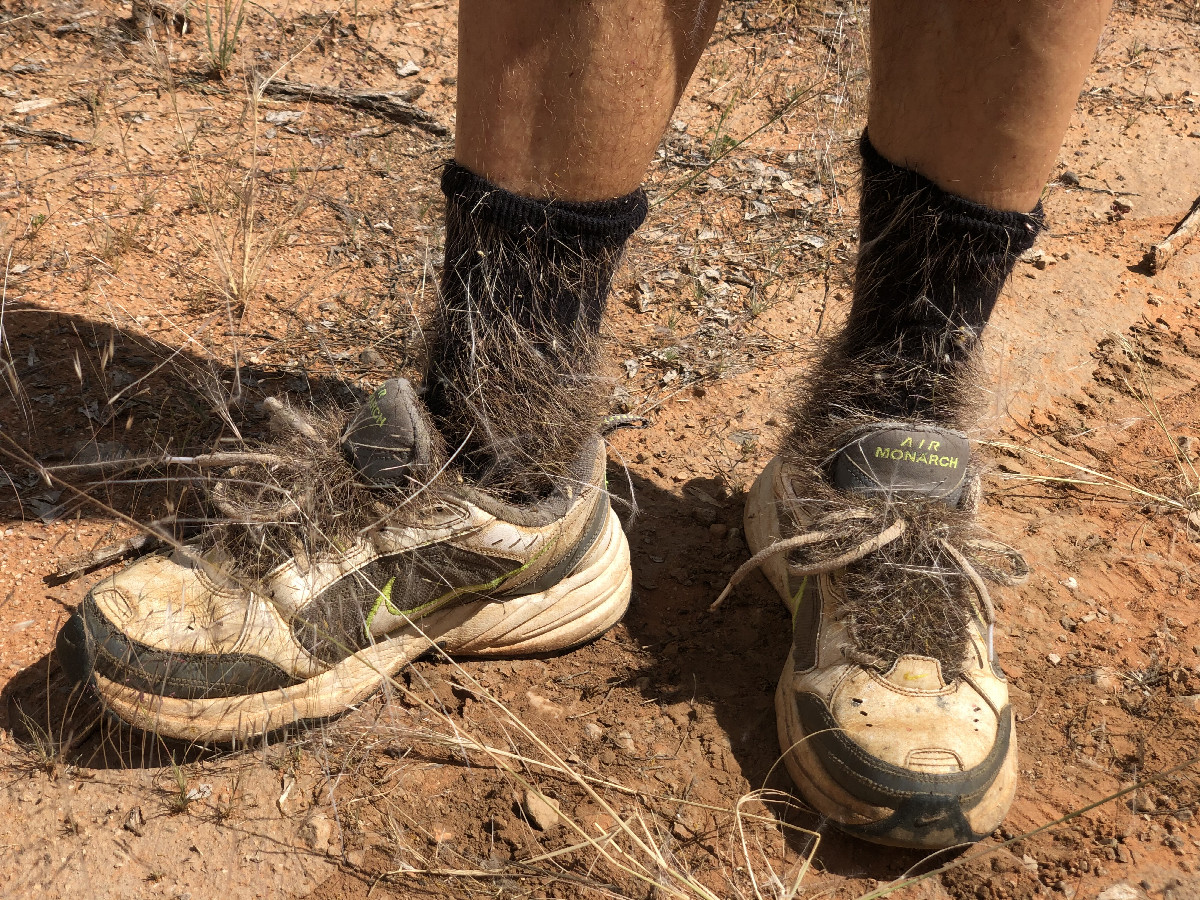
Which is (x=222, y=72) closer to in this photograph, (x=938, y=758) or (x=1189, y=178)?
(x=938, y=758)

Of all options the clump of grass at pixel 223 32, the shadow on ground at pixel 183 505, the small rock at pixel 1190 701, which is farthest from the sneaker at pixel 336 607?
the clump of grass at pixel 223 32

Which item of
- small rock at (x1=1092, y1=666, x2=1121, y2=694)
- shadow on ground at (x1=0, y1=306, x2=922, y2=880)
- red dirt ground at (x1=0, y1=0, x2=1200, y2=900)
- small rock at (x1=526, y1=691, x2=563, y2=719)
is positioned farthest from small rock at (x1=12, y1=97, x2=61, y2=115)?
small rock at (x1=1092, y1=666, x2=1121, y2=694)

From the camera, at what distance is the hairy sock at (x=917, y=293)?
1.48m

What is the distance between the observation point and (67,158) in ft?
8.50

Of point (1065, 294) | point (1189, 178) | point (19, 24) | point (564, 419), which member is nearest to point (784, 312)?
point (1065, 294)

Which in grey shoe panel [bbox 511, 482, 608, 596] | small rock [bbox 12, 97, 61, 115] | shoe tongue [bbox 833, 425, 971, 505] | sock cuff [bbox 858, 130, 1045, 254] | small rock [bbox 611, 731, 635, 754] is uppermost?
sock cuff [bbox 858, 130, 1045, 254]

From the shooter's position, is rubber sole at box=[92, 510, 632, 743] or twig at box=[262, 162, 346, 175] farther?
twig at box=[262, 162, 346, 175]

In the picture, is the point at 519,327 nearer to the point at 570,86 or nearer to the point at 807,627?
the point at 570,86

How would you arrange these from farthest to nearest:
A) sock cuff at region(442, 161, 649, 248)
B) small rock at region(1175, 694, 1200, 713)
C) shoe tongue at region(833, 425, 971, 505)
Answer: small rock at region(1175, 694, 1200, 713) → shoe tongue at region(833, 425, 971, 505) → sock cuff at region(442, 161, 649, 248)

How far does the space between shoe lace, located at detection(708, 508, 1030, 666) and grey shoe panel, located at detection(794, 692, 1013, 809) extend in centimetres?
14

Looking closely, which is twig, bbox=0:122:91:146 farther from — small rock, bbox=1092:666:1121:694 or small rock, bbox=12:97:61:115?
small rock, bbox=1092:666:1121:694

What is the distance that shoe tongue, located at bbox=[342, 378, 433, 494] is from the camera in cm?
149

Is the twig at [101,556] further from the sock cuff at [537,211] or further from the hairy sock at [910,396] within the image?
the hairy sock at [910,396]

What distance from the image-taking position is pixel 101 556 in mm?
1758
